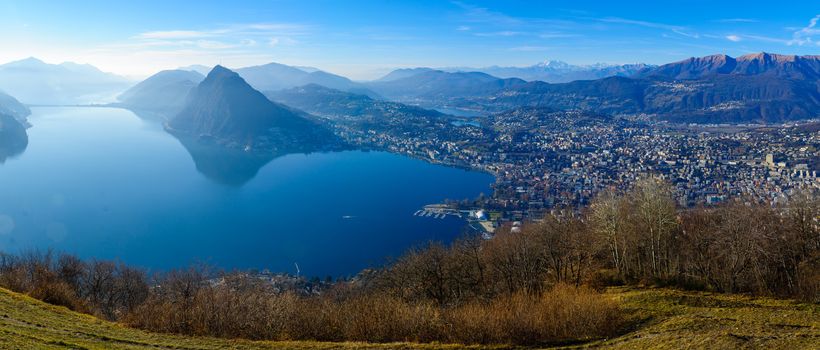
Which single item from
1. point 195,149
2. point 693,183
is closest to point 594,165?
point 693,183

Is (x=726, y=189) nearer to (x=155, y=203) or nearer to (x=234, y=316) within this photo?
(x=234, y=316)

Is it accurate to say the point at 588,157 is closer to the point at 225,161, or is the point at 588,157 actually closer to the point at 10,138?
the point at 225,161

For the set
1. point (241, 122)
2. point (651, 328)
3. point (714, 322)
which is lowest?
point (651, 328)

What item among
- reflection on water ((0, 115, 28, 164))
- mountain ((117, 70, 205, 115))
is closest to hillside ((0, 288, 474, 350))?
reflection on water ((0, 115, 28, 164))

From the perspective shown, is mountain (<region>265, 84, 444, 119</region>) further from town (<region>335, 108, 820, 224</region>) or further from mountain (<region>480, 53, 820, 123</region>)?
mountain (<region>480, 53, 820, 123</region>)

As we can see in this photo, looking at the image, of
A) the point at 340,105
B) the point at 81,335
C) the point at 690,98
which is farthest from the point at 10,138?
the point at 690,98

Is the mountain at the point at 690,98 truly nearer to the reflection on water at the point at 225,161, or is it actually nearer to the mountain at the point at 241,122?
the mountain at the point at 241,122
